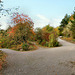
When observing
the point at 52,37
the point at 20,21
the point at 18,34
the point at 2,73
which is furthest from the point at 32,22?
the point at 2,73

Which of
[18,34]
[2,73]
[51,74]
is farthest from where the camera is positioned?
[18,34]

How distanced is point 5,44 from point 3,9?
1252 centimetres

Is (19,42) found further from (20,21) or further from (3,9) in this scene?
(3,9)

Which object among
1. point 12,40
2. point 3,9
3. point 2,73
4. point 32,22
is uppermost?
point 32,22

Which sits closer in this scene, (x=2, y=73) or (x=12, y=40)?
(x=2, y=73)

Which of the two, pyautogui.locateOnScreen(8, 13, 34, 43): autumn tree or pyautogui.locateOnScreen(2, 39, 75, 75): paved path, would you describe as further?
pyautogui.locateOnScreen(8, 13, 34, 43): autumn tree

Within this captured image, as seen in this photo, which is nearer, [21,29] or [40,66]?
[40,66]

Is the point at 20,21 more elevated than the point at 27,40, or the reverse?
the point at 20,21

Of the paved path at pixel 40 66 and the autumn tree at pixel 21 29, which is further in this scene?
the autumn tree at pixel 21 29

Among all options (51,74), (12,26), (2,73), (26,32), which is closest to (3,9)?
(2,73)

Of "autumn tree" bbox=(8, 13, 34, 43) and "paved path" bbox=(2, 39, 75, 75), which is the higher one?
"autumn tree" bbox=(8, 13, 34, 43)

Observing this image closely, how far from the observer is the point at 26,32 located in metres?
14.8

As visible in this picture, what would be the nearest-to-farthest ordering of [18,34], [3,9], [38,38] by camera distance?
[3,9], [18,34], [38,38]

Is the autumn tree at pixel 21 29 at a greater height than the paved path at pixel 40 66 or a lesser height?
greater
